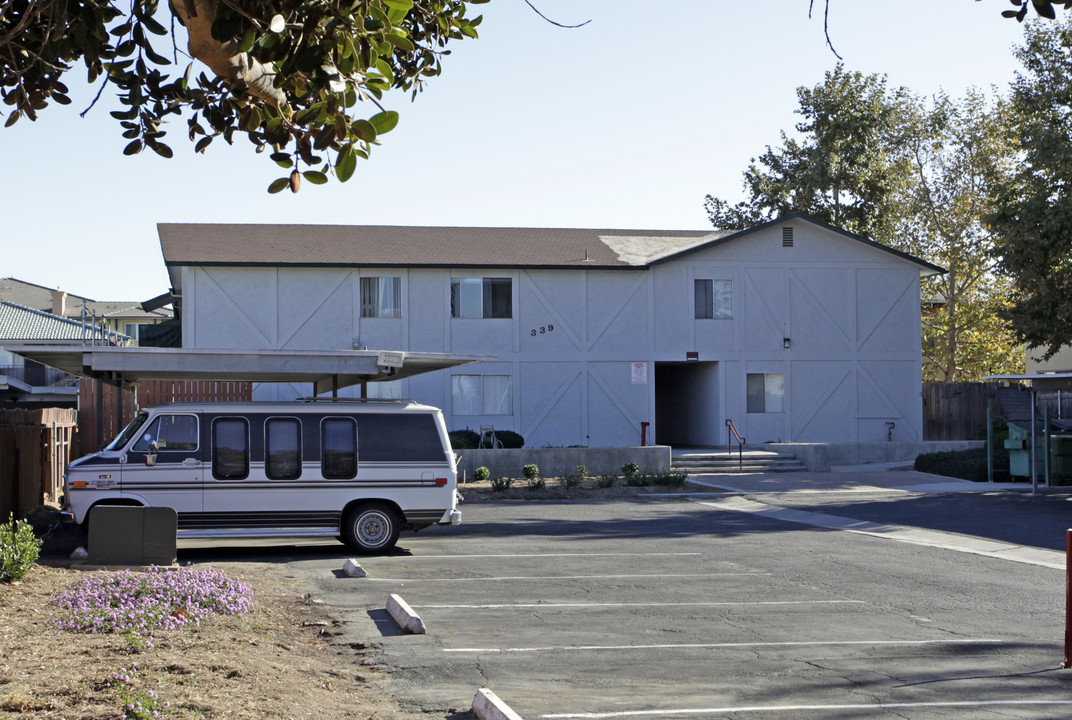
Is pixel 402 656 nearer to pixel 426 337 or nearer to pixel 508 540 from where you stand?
pixel 508 540

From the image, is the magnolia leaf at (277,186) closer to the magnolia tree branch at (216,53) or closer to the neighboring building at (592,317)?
the magnolia tree branch at (216,53)

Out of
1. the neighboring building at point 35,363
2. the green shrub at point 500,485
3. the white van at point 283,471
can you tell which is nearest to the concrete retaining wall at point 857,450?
the green shrub at point 500,485

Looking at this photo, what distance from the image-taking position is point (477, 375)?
1305 inches

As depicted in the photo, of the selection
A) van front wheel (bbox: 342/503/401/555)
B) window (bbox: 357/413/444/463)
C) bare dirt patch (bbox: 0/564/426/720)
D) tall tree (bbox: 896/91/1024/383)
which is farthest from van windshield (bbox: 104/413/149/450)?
tall tree (bbox: 896/91/1024/383)

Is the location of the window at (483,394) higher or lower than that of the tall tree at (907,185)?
lower

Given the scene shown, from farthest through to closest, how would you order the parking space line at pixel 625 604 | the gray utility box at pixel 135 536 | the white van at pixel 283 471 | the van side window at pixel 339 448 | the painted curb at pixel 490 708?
the van side window at pixel 339 448
the white van at pixel 283 471
the gray utility box at pixel 135 536
the parking space line at pixel 625 604
the painted curb at pixel 490 708

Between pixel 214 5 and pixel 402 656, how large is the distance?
200 inches

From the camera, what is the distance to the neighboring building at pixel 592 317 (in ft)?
105

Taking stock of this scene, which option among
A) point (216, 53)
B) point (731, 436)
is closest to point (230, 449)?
point (216, 53)

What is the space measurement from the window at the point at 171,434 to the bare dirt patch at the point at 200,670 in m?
4.87

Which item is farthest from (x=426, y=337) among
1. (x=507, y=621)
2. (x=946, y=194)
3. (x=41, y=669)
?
(x=946, y=194)

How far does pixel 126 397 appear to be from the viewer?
86.9 ft

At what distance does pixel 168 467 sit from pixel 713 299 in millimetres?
23069

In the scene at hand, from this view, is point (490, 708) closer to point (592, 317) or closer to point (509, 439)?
point (509, 439)
